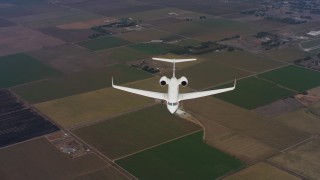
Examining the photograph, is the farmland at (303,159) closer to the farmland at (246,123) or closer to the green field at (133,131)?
the farmland at (246,123)

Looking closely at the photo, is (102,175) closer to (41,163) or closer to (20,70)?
(41,163)

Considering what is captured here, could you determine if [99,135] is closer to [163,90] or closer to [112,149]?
[112,149]

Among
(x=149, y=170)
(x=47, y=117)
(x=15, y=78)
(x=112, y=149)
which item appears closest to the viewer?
(x=149, y=170)

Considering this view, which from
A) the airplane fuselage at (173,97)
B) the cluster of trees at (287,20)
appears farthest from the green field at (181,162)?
the cluster of trees at (287,20)

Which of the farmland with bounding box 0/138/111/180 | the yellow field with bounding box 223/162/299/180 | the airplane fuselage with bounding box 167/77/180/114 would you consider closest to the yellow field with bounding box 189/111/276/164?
the yellow field with bounding box 223/162/299/180

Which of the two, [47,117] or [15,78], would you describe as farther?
[15,78]

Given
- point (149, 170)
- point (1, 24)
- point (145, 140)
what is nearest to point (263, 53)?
point (145, 140)
